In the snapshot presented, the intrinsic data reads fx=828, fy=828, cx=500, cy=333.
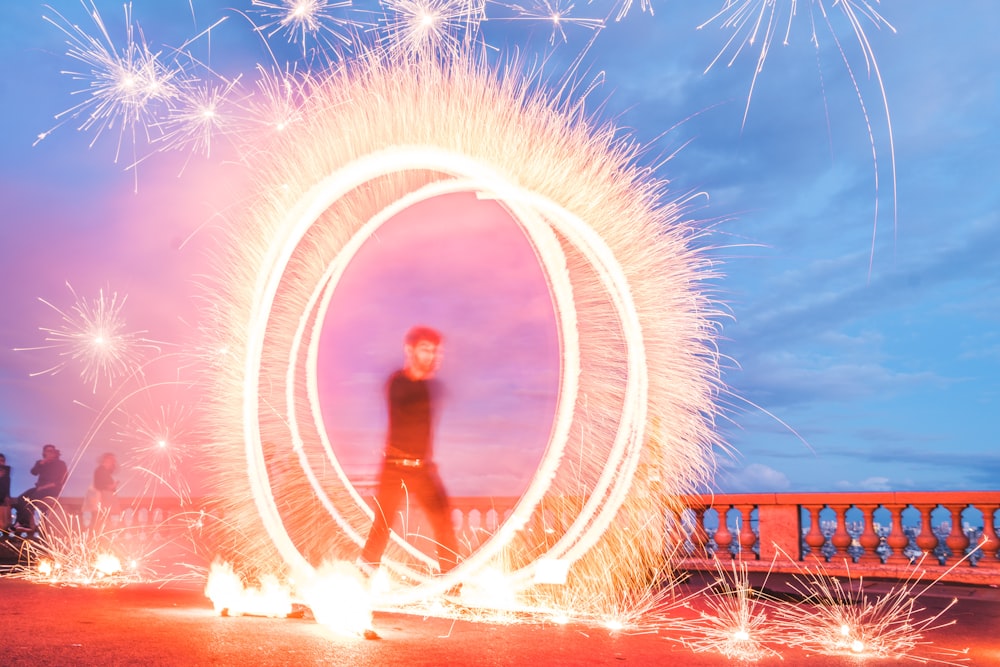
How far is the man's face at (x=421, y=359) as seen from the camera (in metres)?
5.70

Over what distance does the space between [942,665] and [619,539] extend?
228 centimetres

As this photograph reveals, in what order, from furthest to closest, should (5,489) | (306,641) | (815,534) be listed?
1. (5,489)
2. (815,534)
3. (306,641)

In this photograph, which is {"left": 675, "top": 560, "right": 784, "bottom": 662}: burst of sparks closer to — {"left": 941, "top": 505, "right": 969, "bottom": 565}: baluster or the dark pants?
the dark pants

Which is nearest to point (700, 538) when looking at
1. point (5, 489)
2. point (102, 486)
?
point (102, 486)

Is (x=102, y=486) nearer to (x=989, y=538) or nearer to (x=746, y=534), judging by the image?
(x=746, y=534)

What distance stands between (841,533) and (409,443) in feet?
22.3

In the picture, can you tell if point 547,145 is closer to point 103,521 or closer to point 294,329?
point 294,329

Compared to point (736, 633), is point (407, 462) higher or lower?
higher

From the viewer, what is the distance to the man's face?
224 inches

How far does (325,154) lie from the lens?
6730 mm

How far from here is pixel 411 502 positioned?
5.75 m

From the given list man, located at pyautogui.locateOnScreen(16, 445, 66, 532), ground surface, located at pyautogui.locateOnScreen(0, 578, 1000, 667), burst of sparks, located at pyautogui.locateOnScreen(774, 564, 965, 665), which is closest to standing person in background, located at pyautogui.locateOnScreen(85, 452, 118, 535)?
man, located at pyautogui.locateOnScreen(16, 445, 66, 532)

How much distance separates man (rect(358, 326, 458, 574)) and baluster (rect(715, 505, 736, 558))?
20.1 ft

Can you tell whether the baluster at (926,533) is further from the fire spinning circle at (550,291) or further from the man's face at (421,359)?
the man's face at (421,359)
